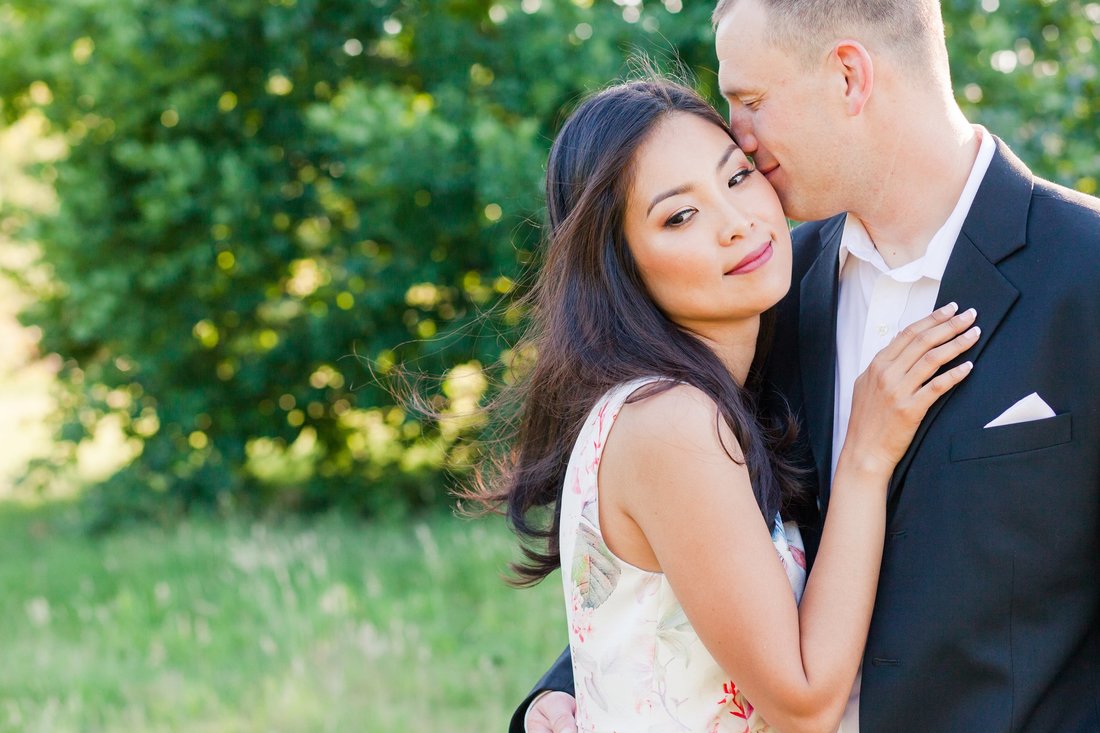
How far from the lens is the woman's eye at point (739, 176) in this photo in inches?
101

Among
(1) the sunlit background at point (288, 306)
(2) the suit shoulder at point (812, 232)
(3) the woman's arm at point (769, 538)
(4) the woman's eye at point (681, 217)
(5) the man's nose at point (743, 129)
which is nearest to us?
(3) the woman's arm at point (769, 538)

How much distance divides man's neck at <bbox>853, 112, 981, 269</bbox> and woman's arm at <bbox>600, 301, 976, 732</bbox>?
11.7 inches

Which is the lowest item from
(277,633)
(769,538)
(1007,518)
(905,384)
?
(277,633)

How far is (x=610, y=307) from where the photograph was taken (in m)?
2.59

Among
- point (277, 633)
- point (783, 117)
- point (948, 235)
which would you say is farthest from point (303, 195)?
point (948, 235)

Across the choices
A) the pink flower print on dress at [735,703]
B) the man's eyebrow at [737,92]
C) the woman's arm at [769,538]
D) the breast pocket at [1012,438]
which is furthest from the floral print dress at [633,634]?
the man's eyebrow at [737,92]

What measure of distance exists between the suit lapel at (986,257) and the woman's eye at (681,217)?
1.82ft

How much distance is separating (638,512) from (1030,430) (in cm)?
77

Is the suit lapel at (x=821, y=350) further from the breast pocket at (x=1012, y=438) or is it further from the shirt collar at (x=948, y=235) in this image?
the breast pocket at (x=1012, y=438)

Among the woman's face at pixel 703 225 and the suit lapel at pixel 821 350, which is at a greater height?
the woman's face at pixel 703 225

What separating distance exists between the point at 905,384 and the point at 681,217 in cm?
61

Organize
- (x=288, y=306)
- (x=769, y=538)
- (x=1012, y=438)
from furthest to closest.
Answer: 1. (x=288, y=306)
2. (x=769, y=538)
3. (x=1012, y=438)

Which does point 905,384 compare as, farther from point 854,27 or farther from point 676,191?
point 854,27

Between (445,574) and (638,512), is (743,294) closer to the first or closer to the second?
(638,512)
